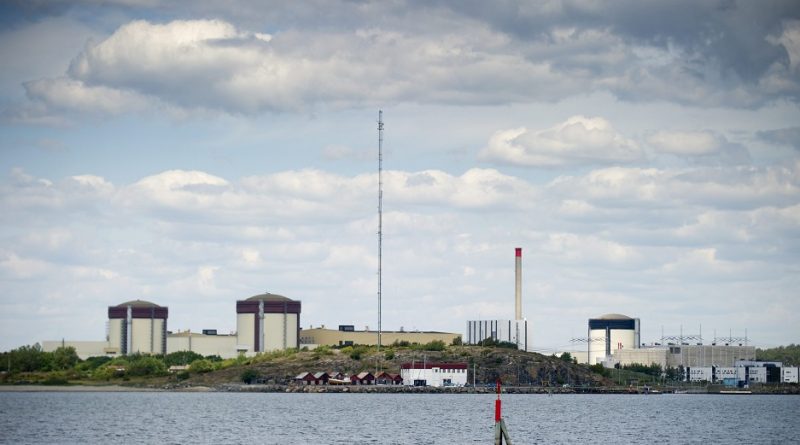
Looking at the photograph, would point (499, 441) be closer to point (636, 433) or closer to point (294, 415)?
point (636, 433)

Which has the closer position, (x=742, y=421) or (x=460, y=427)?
(x=460, y=427)

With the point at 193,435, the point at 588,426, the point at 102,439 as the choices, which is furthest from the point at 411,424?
the point at 102,439

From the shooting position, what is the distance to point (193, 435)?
352 feet

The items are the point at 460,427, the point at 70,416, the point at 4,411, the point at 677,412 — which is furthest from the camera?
the point at 677,412

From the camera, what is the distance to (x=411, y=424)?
12731 centimetres

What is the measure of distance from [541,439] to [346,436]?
16.2 m

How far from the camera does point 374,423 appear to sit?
12794 centimetres

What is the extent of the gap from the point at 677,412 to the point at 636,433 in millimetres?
51308

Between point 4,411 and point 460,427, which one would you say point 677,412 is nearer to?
point 460,427

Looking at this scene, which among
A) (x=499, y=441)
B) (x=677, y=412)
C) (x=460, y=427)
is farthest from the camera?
(x=677, y=412)

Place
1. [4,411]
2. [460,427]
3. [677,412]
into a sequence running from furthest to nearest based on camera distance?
[677,412], [4,411], [460,427]

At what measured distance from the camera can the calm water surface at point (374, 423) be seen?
4186 inches

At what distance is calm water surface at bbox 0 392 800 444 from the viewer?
106312mm

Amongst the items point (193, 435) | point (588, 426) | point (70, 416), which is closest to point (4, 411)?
point (70, 416)
